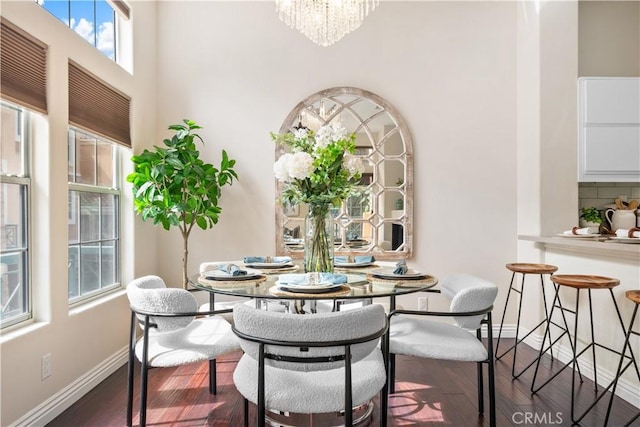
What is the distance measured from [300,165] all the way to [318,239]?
454mm

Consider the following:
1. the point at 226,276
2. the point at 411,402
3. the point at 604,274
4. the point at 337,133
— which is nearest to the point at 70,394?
the point at 226,276

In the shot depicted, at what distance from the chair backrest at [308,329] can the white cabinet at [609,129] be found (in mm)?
2810

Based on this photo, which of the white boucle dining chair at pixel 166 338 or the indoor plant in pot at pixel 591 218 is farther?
the indoor plant in pot at pixel 591 218

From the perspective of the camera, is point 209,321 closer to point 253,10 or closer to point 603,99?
point 253,10

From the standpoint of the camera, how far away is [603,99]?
3.32 metres

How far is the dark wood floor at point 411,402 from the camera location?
2271 mm

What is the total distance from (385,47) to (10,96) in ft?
9.63

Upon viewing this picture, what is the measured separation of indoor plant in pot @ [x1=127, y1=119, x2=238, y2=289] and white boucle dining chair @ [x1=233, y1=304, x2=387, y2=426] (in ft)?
5.96

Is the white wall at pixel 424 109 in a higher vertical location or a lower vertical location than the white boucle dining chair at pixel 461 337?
higher

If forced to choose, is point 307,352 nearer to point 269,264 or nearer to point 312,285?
point 312,285

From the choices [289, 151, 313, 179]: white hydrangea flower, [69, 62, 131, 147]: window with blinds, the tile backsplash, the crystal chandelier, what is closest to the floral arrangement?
[289, 151, 313, 179]: white hydrangea flower

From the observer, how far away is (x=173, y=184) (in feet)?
10.3

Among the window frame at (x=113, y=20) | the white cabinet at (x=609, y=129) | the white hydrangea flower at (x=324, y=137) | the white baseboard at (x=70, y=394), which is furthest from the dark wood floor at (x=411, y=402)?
the window frame at (x=113, y=20)

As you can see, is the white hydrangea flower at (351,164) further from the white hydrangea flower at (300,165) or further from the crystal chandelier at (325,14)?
the crystal chandelier at (325,14)
